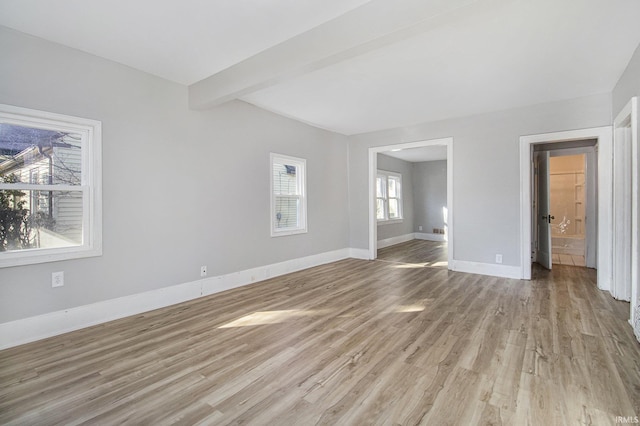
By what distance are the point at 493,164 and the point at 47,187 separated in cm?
581

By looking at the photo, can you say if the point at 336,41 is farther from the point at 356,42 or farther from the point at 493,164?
the point at 493,164

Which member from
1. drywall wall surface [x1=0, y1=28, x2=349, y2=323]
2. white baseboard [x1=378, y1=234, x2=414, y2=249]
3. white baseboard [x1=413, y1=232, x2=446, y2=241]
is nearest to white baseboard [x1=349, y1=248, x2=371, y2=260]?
white baseboard [x1=378, y1=234, x2=414, y2=249]

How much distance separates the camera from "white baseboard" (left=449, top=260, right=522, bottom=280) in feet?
15.4

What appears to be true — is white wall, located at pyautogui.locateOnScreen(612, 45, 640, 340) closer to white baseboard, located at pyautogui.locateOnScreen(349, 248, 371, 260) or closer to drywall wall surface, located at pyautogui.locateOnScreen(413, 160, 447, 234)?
white baseboard, located at pyautogui.locateOnScreen(349, 248, 371, 260)

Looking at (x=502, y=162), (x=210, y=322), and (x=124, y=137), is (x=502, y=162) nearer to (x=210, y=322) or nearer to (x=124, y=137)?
(x=210, y=322)

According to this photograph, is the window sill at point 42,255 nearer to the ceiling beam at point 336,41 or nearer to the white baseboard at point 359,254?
the ceiling beam at point 336,41

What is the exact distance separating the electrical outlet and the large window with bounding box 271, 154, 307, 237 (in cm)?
266

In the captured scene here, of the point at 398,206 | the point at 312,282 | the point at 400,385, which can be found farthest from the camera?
the point at 398,206

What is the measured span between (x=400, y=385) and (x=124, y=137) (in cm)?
351

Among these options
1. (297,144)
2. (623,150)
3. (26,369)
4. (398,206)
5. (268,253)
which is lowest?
(26,369)

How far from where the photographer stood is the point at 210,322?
3.05 m

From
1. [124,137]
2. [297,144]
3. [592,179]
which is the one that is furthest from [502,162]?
[124,137]

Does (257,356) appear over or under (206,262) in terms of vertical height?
under

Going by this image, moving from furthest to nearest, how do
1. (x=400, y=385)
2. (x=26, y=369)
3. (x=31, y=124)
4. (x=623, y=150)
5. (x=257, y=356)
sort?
1. (x=623, y=150)
2. (x=31, y=124)
3. (x=257, y=356)
4. (x=26, y=369)
5. (x=400, y=385)
